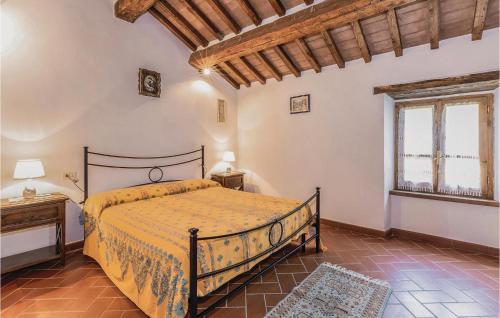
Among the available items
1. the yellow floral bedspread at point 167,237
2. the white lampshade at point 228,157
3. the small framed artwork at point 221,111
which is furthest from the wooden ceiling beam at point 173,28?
the yellow floral bedspread at point 167,237

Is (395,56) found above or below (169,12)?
→ below

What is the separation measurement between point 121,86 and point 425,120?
4.75m

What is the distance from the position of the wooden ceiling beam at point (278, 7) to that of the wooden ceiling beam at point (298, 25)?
76mm

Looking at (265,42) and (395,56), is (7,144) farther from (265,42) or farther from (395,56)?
(395,56)

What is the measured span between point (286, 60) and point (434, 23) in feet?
6.95

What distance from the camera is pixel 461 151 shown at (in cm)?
356

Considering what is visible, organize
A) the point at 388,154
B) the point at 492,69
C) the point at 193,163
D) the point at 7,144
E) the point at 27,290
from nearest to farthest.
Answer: the point at 27,290, the point at 7,144, the point at 492,69, the point at 388,154, the point at 193,163

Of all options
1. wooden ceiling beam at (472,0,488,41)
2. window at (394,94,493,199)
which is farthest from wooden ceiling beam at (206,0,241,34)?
wooden ceiling beam at (472,0,488,41)

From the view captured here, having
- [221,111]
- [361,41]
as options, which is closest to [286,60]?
[361,41]

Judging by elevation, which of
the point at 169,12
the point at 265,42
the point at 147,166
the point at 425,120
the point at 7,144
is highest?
the point at 169,12

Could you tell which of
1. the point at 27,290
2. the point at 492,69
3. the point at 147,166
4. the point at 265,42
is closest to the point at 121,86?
the point at 147,166

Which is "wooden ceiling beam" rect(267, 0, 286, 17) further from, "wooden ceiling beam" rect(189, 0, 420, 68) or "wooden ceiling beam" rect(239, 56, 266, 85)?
"wooden ceiling beam" rect(239, 56, 266, 85)

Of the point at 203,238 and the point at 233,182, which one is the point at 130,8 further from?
the point at 203,238

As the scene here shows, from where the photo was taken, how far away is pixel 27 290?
8.19ft
